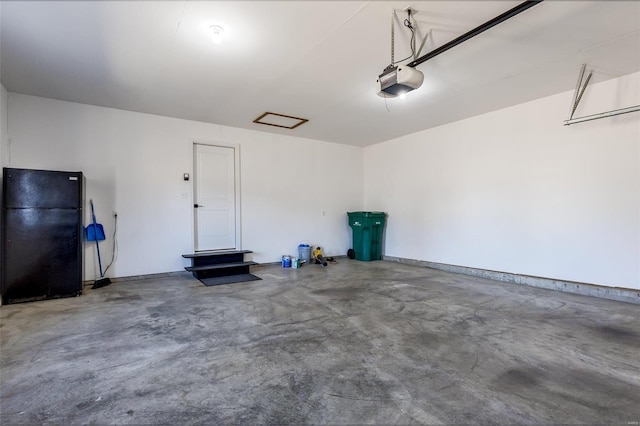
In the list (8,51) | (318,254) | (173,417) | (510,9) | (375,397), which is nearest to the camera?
(173,417)

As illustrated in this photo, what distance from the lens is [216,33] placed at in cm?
292

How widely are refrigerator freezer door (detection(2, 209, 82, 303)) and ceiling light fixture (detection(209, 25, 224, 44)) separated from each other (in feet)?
10.4

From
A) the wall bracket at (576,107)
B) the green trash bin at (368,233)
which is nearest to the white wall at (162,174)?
the green trash bin at (368,233)

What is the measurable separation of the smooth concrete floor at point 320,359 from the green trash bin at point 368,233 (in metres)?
2.96

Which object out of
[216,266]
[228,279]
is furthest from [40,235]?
[228,279]

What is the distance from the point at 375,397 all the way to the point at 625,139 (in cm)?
472

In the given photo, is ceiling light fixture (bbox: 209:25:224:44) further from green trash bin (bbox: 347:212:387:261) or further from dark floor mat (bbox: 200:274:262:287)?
green trash bin (bbox: 347:212:387:261)

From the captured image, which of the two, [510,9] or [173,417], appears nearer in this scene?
[173,417]

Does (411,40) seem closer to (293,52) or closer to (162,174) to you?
(293,52)

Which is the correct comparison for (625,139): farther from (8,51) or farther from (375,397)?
(8,51)

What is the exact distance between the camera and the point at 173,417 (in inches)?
68.0

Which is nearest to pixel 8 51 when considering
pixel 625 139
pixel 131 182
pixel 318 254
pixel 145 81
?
pixel 145 81

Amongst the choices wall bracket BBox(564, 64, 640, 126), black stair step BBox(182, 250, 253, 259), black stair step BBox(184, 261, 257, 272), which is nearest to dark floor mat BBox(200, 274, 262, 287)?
black stair step BBox(184, 261, 257, 272)

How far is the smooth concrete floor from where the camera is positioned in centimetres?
180
